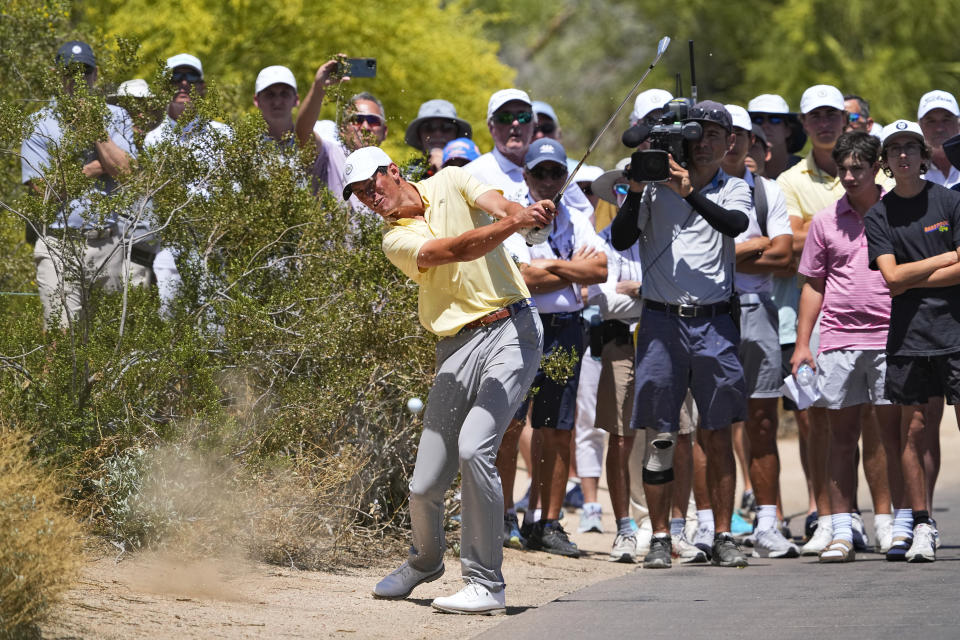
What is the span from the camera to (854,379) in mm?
8516

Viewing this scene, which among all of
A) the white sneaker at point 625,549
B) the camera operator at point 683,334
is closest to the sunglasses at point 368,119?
the camera operator at point 683,334

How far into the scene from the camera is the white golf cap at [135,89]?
7.96 meters

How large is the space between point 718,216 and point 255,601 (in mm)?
3299

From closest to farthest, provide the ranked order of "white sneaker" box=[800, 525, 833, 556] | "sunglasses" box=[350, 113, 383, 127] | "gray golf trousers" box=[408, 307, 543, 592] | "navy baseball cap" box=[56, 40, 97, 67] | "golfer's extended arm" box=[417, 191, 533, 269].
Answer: "golfer's extended arm" box=[417, 191, 533, 269] → "gray golf trousers" box=[408, 307, 543, 592] → "white sneaker" box=[800, 525, 833, 556] → "navy baseball cap" box=[56, 40, 97, 67] → "sunglasses" box=[350, 113, 383, 127]

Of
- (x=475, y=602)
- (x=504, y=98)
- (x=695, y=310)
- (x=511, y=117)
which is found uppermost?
(x=504, y=98)

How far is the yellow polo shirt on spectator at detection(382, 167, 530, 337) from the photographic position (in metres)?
6.61

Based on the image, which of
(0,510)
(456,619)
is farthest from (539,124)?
(0,510)

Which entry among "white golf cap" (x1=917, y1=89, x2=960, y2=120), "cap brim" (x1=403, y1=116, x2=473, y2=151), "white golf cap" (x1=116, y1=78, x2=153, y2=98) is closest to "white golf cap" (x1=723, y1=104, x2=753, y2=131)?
"white golf cap" (x1=917, y1=89, x2=960, y2=120)

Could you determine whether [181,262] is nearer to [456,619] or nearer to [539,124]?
[456,619]

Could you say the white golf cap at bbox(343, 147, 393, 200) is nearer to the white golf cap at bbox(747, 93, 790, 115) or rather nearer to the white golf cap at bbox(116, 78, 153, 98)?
the white golf cap at bbox(116, 78, 153, 98)

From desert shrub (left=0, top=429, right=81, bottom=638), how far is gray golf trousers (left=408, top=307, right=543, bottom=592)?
175 centimetres

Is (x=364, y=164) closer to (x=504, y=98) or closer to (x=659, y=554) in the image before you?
(x=659, y=554)

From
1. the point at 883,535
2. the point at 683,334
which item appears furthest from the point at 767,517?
the point at 683,334

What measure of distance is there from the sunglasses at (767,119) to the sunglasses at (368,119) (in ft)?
8.88
